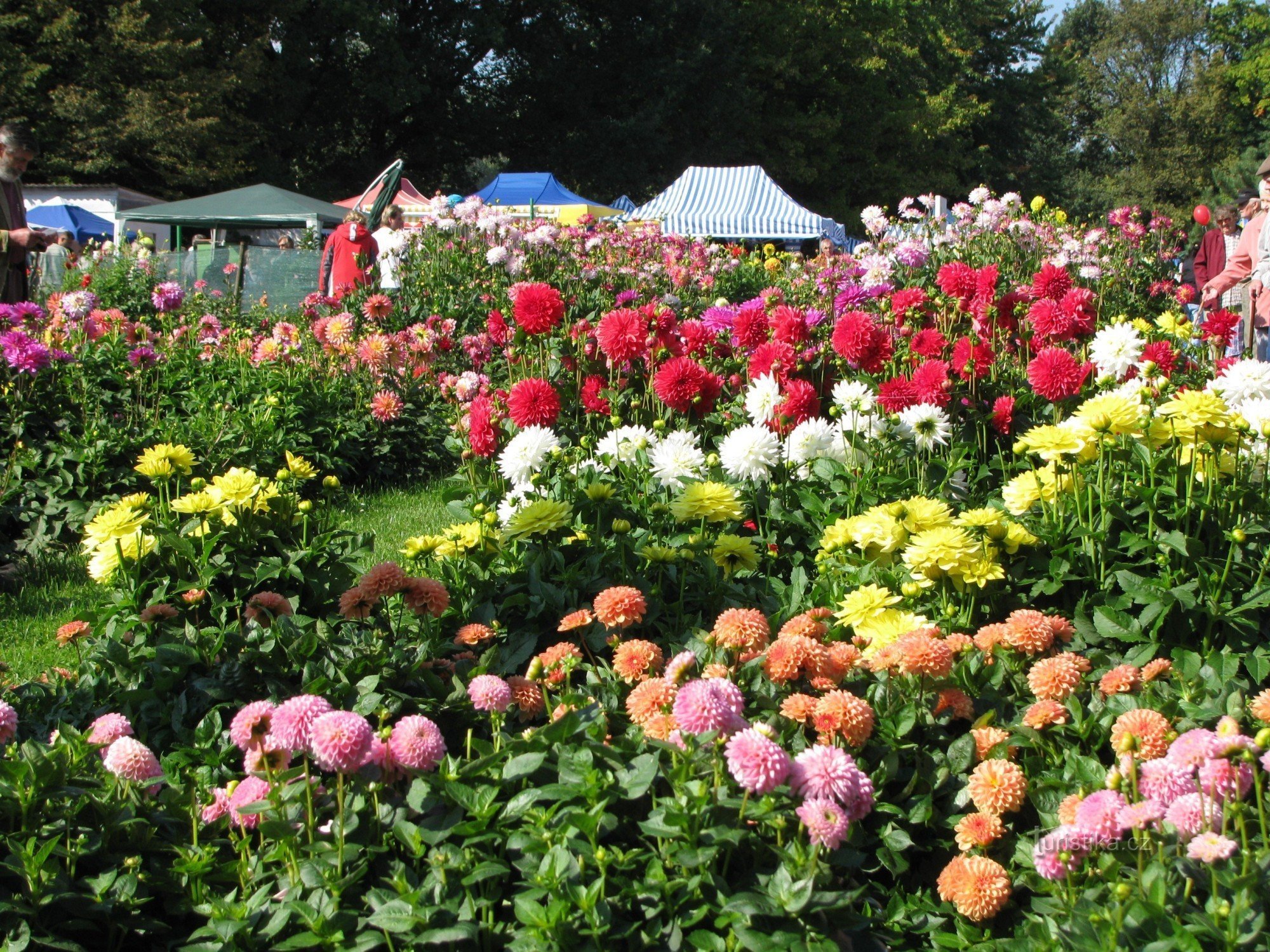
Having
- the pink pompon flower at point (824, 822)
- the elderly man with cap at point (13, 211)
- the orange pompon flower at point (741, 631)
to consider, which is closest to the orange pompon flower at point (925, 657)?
the orange pompon flower at point (741, 631)

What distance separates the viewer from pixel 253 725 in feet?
5.45

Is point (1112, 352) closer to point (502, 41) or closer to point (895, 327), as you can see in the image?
point (895, 327)

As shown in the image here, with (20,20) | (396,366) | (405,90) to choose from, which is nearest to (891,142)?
(405,90)

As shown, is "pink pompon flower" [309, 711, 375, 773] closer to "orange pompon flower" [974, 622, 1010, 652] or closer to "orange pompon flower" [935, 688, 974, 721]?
"orange pompon flower" [935, 688, 974, 721]

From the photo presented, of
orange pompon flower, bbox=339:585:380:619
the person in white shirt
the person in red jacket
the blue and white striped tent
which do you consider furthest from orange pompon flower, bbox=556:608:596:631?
the blue and white striped tent

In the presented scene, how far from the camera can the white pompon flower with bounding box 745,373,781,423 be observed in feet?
11.6

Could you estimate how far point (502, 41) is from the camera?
31.0 meters

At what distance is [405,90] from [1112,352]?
29.0 meters

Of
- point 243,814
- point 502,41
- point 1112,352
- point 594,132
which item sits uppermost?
point 502,41

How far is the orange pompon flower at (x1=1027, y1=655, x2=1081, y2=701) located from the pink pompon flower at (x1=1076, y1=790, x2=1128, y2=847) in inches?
17.5

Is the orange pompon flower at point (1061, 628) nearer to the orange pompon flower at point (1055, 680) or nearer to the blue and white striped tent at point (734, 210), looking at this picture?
the orange pompon flower at point (1055, 680)

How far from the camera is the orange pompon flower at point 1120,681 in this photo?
2.14m

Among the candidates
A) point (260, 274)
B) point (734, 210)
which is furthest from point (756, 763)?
point (734, 210)

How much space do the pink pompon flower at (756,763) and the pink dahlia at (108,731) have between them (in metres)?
1.07
